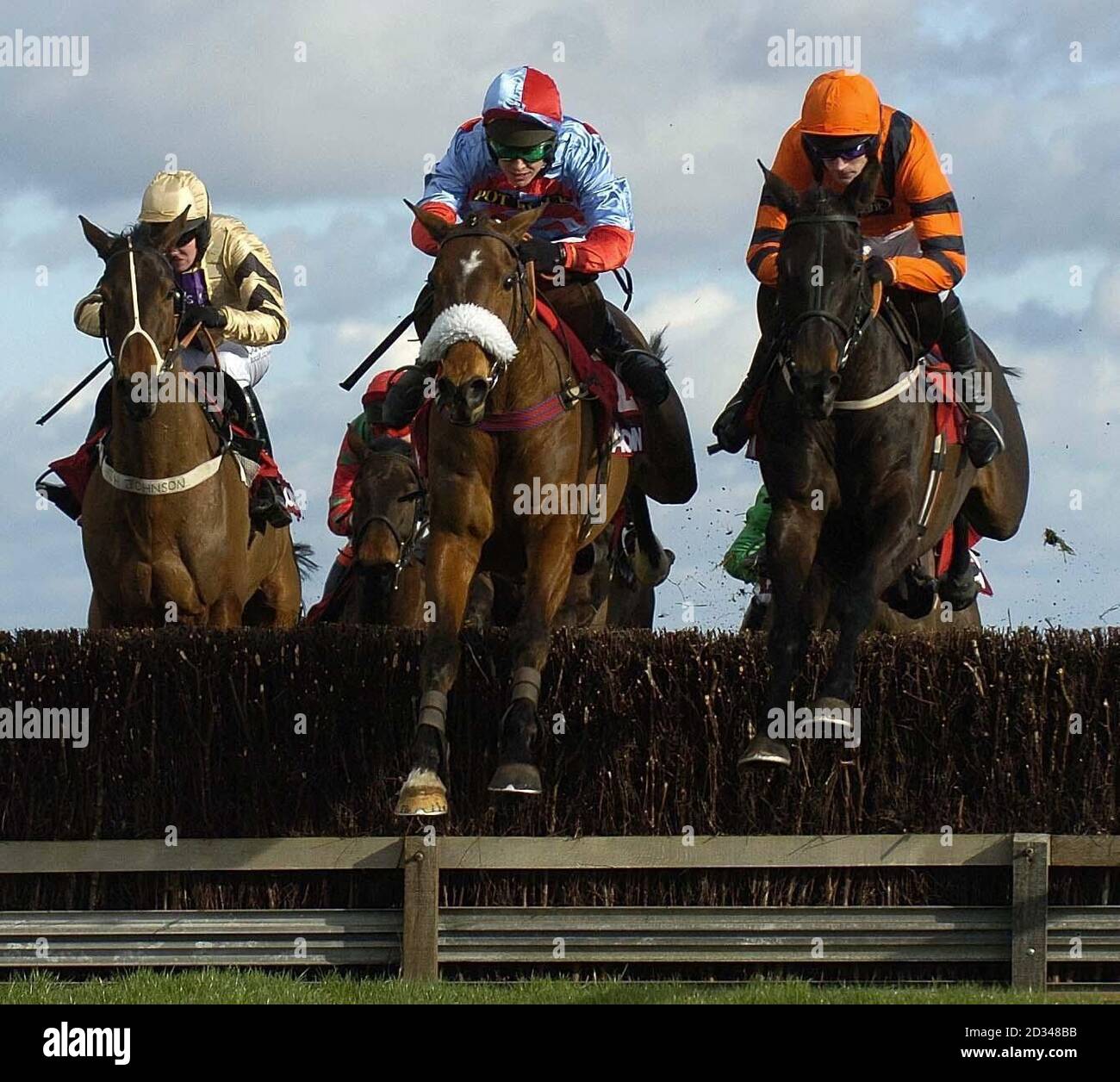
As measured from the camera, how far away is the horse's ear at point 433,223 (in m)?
10.2

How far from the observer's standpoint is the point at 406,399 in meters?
11.0

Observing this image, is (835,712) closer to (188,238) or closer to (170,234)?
(170,234)

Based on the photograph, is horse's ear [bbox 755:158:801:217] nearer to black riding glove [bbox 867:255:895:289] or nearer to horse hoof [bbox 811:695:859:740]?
black riding glove [bbox 867:255:895:289]

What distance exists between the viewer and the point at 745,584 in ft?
48.7

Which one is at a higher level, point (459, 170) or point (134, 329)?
point (459, 170)

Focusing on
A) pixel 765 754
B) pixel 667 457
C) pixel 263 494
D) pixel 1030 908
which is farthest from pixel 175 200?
pixel 1030 908

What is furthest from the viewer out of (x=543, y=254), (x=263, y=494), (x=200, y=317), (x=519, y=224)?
(x=263, y=494)

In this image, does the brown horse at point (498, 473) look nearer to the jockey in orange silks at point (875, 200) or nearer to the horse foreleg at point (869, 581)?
the jockey in orange silks at point (875, 200)

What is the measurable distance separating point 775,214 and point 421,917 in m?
3.31

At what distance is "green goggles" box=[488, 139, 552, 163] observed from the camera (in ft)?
36.8

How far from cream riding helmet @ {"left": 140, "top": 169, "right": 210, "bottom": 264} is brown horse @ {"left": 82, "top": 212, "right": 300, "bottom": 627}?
244mm

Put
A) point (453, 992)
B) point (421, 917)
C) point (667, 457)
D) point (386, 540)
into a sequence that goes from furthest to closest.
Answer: point (386, 540)
point (667, 457)
point (421, 917)
point (453, 992)

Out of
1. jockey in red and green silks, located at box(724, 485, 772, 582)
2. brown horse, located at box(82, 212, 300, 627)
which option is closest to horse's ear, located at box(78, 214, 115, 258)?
brown horse, located at box(82, 212, 300, 627)
